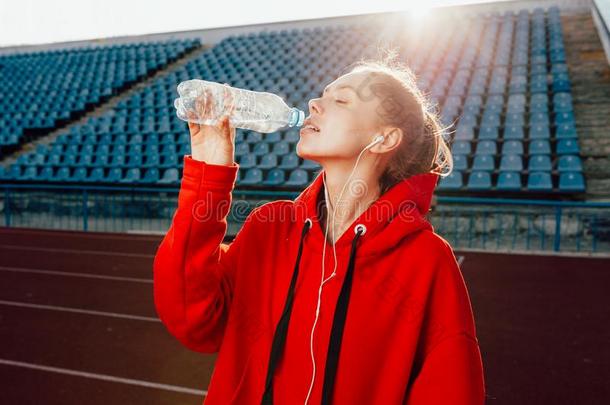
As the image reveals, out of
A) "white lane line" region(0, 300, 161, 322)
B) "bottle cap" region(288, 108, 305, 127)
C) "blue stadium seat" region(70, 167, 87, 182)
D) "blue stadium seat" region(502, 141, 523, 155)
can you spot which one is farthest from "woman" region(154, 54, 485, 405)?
"blue stadium seat" region(70, 167, 87, 182)

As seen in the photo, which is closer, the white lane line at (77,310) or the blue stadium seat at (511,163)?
the white lane line at (77,310)

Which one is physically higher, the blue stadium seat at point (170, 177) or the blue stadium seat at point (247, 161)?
the blue stadium seat at point (247, 161)

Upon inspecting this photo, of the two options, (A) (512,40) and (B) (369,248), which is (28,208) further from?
(A) (512,40)

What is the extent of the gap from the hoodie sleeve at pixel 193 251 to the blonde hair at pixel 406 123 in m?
0.45

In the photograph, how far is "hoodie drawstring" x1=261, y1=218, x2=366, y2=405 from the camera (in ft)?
4.03

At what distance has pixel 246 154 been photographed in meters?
10.7

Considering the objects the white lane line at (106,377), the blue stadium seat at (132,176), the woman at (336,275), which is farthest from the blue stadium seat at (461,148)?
the woman at (336,275)

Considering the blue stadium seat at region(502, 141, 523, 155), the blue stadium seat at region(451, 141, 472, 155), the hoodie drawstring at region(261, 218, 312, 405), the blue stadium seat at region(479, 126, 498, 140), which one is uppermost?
the hoodie drawstring at region(261, 218, 312, 405)

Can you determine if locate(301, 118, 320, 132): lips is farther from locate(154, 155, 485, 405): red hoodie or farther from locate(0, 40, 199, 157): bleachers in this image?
locate(0, 40, 199, 157): bleachers

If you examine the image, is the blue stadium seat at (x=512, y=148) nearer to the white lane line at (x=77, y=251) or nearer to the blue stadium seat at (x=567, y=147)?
the blue stadium seat at (x=567, y=147)

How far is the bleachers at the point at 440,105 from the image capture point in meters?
8.78

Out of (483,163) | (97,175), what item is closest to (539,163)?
(483,163)

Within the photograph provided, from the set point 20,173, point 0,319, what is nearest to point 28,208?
point 20,173

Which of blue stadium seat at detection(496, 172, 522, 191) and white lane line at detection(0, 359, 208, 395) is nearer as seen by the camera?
white lane line at detection(0, 359, 208, 395)
